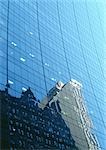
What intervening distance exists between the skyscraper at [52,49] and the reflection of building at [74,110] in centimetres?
162

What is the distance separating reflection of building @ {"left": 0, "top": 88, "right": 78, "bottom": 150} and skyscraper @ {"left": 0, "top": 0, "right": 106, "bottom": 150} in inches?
73.7

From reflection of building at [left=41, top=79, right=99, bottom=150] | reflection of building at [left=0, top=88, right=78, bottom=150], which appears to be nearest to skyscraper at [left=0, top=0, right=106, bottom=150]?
reflection of building at [left=41, top=79, right=99, bottom=150]

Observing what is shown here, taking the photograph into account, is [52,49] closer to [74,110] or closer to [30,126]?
[74,110]

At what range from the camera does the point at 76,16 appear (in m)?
95.9

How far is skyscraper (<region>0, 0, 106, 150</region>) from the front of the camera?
5178cm

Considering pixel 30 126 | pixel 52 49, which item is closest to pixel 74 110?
pixel 52 49

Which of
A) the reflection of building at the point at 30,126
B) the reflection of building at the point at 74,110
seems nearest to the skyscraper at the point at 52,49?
the reflection of building at the point at 74,110

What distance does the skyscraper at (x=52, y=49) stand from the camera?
5178 cm

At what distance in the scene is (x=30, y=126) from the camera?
154ft

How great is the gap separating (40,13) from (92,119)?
2532cm

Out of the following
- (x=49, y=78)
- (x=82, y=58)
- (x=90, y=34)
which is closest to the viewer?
(x=49, y=78)

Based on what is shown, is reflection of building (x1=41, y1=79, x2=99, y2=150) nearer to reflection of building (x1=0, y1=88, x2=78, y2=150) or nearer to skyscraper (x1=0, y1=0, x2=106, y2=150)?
skyscraper (x1=0, y1=0, x2=106, y2=150)

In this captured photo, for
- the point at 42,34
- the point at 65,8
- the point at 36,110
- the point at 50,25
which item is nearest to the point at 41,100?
the point at 36,110

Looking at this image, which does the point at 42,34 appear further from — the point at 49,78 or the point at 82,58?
the point at 82,58
